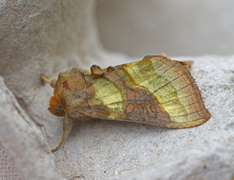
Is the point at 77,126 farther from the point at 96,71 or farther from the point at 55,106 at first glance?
the point at 96,71

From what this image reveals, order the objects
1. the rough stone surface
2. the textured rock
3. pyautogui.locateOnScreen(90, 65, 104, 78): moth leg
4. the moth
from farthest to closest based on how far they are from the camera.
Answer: the rough stone surface → pyautogui.locateOnScreen(90, 65, 104, 78): moth leg → the moth → the textured rock

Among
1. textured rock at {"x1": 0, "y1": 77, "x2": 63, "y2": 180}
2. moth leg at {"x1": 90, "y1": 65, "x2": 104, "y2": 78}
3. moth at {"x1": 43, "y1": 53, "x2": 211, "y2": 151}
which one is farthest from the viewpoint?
moth leg at {"x1": 90, "y1": 65, "x2": 104, "y2": 78}

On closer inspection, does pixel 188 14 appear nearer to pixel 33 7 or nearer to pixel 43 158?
pixel 33 7

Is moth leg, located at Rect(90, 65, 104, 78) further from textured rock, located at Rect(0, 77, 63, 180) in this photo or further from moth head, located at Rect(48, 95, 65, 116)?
textured rock, located at Rect(0, 77, 63, 180)

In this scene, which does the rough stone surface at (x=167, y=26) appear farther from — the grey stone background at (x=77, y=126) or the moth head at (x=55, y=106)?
the moth head at (x=55, y=106)

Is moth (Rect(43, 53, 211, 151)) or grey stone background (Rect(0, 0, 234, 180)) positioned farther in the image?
moth (Rect(43, 53, 211, 151))

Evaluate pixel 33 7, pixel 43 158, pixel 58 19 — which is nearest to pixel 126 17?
pixel 58 19

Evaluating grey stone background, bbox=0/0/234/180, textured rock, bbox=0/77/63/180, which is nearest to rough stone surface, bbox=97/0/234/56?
→ grey stone background, bbox=0/0/234/180
